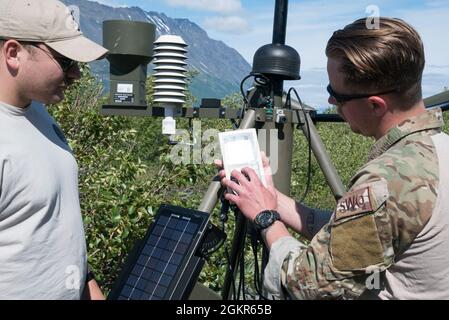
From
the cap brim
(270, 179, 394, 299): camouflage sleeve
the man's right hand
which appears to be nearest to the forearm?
the man's right hand

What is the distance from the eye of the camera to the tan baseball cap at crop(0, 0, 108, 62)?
1.74 metres

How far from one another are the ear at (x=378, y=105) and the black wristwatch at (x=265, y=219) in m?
0.46

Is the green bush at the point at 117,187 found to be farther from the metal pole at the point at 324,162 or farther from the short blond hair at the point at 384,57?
the short blond hair at the point at 384,57

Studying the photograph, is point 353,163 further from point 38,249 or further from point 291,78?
point 38,249

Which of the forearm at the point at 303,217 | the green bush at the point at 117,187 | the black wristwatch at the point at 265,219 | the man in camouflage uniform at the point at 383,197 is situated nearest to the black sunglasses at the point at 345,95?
the man in camouflage uniform at the point at 383,197

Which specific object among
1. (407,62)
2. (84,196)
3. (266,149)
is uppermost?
(407,62)

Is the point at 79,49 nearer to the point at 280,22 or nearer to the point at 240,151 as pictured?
the point at 240,151

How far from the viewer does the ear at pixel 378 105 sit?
1654 mm

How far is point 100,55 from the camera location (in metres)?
1.90

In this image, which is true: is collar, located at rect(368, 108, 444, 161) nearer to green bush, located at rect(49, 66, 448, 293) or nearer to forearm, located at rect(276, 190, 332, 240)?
forearm, located at rect(276, 190, 332, 240)

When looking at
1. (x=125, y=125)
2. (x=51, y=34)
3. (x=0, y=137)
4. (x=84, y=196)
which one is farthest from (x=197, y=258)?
(x=125, y=125)

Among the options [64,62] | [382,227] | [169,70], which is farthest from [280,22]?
[382,227]

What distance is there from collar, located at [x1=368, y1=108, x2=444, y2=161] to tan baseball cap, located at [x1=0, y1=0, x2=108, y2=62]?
35.8 inches

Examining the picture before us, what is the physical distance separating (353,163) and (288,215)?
6381 millimetres
